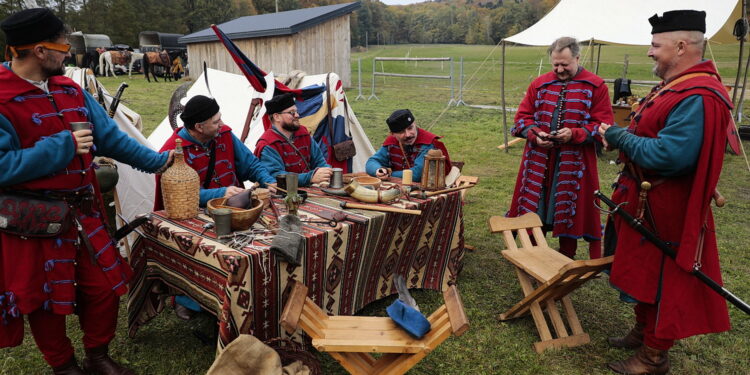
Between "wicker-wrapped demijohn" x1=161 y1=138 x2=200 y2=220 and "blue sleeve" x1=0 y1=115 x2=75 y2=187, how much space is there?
1.67 feet

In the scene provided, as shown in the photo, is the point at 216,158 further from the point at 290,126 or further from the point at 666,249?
the point at 666,249

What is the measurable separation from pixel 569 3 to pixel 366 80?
A: 1569 centimetres

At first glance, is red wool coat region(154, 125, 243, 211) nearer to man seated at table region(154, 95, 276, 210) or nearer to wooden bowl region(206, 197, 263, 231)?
man seated at table region(154, 95, 276, 210)

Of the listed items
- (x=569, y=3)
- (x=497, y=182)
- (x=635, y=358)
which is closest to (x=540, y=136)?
(x=635, y=358)

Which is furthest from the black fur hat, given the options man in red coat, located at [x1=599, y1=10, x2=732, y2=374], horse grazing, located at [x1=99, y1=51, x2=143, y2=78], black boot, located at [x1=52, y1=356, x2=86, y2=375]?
horse grazing, located at [x1=99, y1=51, x2=143, y2=78]

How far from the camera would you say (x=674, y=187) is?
2297 millimetres

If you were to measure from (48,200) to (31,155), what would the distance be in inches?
9.4

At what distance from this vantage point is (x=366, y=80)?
23.0 meters

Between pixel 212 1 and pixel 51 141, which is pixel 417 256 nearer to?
pixel 51 141

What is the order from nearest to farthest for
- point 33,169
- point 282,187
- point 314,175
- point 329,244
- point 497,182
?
point 33,169 → point 329,244 → point 282,187 → point 314,175 → point 497,182

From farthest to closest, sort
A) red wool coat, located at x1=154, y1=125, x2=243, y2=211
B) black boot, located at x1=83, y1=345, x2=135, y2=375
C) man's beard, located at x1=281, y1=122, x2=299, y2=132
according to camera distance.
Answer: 1. man's beard, located at x1=281, y1=122, x2=299, y2=132
2. red wool coat, located at x1=154, y1=125, x2=243, y2=211
3. black boot, located at x1=83, y1=345, x2=135, y2=375

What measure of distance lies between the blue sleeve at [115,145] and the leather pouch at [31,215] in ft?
1.26

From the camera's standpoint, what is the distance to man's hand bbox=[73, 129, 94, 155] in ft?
6.75

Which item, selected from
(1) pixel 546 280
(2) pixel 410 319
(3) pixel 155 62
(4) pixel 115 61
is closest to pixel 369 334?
(2) pixel 410 319
